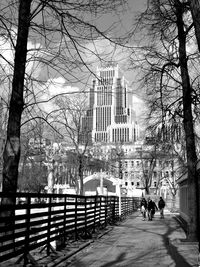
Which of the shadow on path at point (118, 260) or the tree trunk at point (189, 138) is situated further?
the tree trunk at point (189, 138)

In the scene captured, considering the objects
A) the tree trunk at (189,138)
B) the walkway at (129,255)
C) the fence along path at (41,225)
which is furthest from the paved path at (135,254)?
the tree trunk at (189,138)

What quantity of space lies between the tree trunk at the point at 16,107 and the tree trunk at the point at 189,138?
19.0 ft

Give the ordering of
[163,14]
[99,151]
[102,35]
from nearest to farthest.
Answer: [102,35], [163,14], [99,151]

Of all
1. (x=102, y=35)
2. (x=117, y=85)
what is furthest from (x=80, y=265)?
(x=102, y=35)

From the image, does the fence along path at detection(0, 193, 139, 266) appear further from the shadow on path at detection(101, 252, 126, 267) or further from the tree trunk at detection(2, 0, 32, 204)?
the shadow on path at detection(101, 252, 126, 267)

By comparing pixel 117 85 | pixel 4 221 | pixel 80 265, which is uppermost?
pixel 117 85

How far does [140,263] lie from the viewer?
8141mm

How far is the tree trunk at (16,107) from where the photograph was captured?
779cm

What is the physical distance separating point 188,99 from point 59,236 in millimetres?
6428

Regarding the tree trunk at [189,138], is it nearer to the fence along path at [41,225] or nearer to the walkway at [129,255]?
the walkway at [129,255]

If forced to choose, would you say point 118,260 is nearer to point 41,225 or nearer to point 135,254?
point 135,254

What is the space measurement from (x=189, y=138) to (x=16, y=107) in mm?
6826

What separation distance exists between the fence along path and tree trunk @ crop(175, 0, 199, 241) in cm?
346

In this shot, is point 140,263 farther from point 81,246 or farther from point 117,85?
point 117,85
